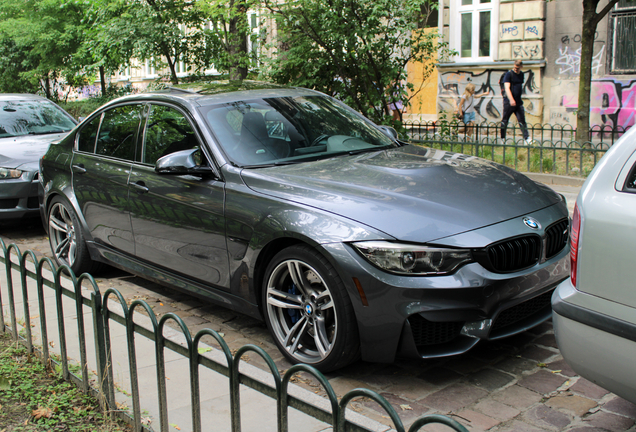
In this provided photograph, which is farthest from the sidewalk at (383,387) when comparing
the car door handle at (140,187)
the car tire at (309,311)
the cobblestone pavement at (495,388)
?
the car door handle at (140,187)

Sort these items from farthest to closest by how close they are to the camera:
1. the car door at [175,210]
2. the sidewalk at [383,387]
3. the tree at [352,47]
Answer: the tree at [352,47] → the car door at [175,210] → the sidewalk at [383,387]

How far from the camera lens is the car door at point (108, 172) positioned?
539 centimetres

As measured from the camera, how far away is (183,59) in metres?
14.6

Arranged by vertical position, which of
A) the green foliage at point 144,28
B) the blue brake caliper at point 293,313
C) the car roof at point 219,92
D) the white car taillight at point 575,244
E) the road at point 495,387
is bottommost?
the road at point 495,387

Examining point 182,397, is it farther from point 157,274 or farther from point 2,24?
point 2,24

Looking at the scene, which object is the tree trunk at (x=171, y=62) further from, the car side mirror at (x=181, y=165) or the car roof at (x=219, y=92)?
the car side mirror at (x=181, y=165)

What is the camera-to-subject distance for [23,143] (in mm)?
8961

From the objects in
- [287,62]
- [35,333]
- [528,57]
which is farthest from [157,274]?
[528,57]

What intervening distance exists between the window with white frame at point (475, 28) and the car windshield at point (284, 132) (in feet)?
44.5

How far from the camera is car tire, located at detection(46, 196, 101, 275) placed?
6.01 meters

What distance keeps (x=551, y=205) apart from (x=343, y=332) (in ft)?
5.18

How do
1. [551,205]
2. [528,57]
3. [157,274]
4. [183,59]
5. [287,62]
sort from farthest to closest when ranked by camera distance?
[528,57] → [183,59] → [287,62] → [157,274] → [551,205]

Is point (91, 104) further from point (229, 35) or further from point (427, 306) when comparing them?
point (427, 306)

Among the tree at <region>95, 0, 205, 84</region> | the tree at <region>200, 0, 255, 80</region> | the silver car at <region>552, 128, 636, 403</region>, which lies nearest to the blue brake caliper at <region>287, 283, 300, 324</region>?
the silver car at <region>552, 128, 636, 403</region>
